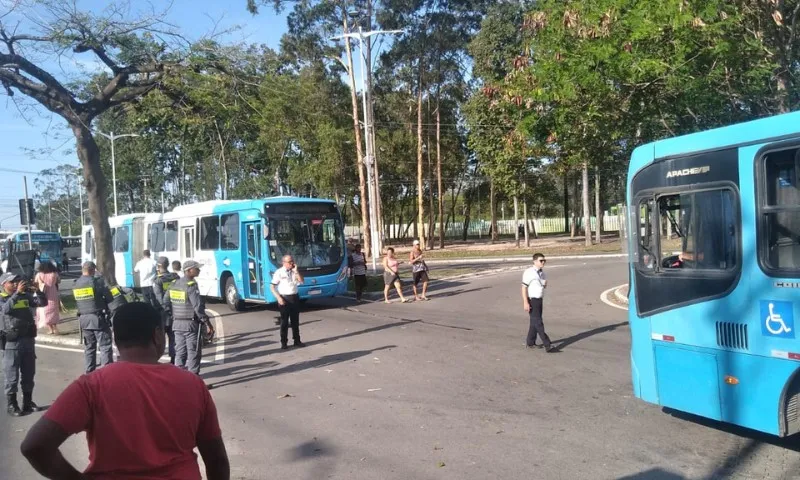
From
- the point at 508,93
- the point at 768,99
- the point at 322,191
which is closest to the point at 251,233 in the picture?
the point at 508,93

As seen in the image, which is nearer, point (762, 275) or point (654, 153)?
point (762, 275)

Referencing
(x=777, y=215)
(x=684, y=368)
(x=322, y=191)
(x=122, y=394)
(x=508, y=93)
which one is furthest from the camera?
(x=322, y=191)

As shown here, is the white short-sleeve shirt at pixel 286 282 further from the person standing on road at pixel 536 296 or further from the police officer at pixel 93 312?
the person standing on road at pixel 536 296

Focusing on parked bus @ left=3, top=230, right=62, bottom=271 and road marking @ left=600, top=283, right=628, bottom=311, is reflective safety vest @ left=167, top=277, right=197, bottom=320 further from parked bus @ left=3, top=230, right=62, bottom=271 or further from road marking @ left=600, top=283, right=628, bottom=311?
parked bus @ left=3, top=230, right=62, bottom=271

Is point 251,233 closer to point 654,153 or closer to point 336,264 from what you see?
point 336,264

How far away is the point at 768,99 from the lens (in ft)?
44.8

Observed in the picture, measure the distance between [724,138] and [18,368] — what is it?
8415mm

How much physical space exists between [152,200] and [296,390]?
5012cm

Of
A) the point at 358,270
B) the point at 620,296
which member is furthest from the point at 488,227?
the point at 620,296

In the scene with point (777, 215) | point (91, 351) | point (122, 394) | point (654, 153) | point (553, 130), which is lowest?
point (91, 351)

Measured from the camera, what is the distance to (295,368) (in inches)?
405

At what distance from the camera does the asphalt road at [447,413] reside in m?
5.85

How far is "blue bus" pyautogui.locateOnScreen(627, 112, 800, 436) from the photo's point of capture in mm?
5547

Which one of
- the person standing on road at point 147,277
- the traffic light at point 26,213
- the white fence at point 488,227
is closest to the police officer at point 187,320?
the person standing on road at point 147,277
